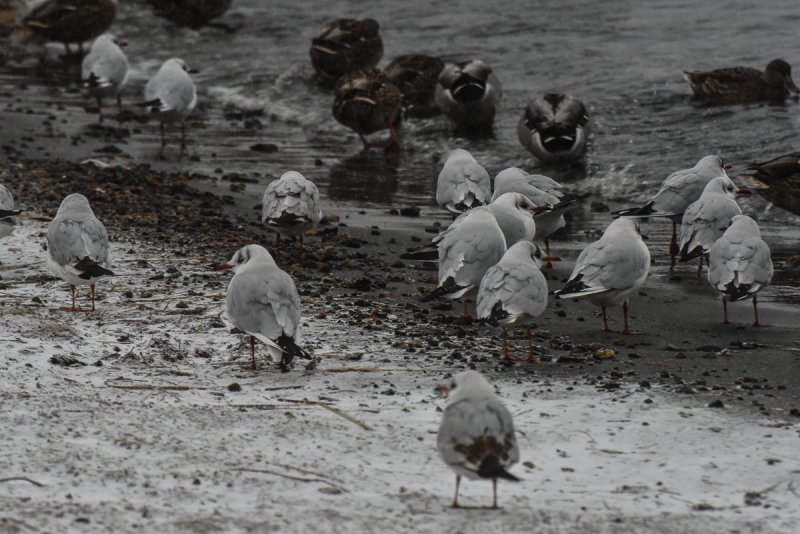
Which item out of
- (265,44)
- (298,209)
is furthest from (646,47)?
(298,209)

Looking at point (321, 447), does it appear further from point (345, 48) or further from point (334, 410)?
point (345, 48)

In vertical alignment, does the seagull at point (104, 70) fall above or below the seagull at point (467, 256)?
above

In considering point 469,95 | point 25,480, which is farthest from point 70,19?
point 25,480

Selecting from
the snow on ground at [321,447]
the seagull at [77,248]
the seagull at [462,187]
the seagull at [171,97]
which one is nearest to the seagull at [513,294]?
the snow on ground at [321,447]

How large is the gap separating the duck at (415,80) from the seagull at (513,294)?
34.1 ft

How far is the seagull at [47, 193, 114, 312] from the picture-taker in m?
7.99

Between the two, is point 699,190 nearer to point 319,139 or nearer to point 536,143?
point 536,143

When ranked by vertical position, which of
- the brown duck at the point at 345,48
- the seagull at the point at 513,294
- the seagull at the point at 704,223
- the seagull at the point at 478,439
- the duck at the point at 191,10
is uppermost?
the duck at the point at 191,10

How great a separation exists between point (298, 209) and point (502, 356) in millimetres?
2932

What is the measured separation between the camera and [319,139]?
54.9ft

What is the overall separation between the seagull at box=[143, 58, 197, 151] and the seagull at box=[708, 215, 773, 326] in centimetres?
827

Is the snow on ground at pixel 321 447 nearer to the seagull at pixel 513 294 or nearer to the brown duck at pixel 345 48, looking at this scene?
the seagull at pixel 513 294

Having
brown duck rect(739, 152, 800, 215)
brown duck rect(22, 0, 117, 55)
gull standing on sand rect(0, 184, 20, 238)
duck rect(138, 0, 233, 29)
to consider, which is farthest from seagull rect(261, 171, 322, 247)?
duck rect(138, 0, 233, 29)

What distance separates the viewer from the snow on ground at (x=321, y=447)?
480 cm
